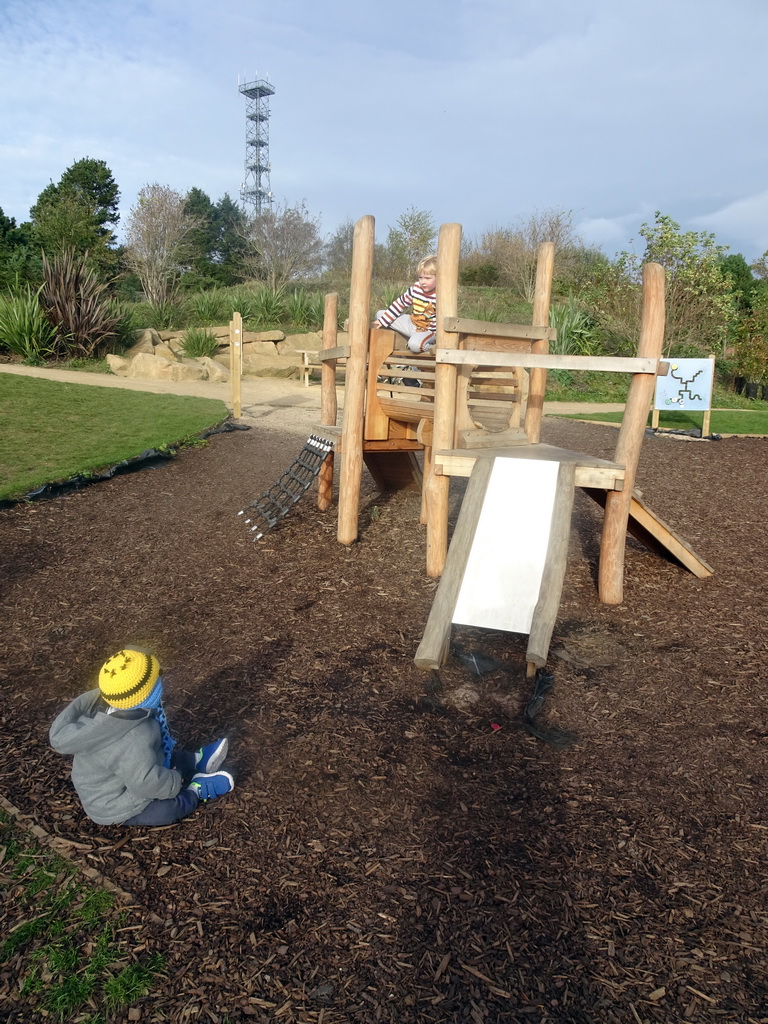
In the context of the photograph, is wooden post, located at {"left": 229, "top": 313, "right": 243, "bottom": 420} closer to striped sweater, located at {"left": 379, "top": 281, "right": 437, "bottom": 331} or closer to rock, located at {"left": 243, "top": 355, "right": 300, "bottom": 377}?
striped sweater, located at {"left": 379, "top": 281, "right": 437, "bottom": 331}

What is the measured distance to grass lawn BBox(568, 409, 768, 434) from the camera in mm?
13654

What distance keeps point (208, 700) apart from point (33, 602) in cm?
177

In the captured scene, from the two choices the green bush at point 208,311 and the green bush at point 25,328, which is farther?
the green bush at point 208,311

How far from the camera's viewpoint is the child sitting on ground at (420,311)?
620cm

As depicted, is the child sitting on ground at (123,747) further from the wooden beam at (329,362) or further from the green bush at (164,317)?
the green bush at (164,317)

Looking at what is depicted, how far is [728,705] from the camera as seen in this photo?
139 inches

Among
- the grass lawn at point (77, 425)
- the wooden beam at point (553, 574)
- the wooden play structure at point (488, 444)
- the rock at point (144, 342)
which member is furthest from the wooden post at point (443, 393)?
the rock at point (144, 342)

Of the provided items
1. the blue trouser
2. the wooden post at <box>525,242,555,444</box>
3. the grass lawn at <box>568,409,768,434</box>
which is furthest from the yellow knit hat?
the grass lawn at <box>568,409,768,434</box>

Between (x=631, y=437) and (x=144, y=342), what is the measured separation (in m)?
16.9

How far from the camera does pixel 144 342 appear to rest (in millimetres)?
19188

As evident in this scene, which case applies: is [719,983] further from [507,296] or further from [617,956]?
[507,296]

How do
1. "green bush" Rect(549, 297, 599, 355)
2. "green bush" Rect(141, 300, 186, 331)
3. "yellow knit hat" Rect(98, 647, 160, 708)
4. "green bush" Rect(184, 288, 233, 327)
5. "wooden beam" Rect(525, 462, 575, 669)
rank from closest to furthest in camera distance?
1. "yellow knit hat" Rect(98, 647, 160, 708)
2. "wooden beam" Rect(525, 462, 575, 669)
3. "green bush" Rect(549, 297, 599, 355)
4. "green bush" Rect(141, 300, 186, 331)
5. "green bush" Rect(184, 288, 233, 327)

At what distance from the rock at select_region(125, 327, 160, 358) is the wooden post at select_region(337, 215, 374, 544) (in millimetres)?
14160

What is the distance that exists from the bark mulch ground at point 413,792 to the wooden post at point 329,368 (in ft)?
6.21
